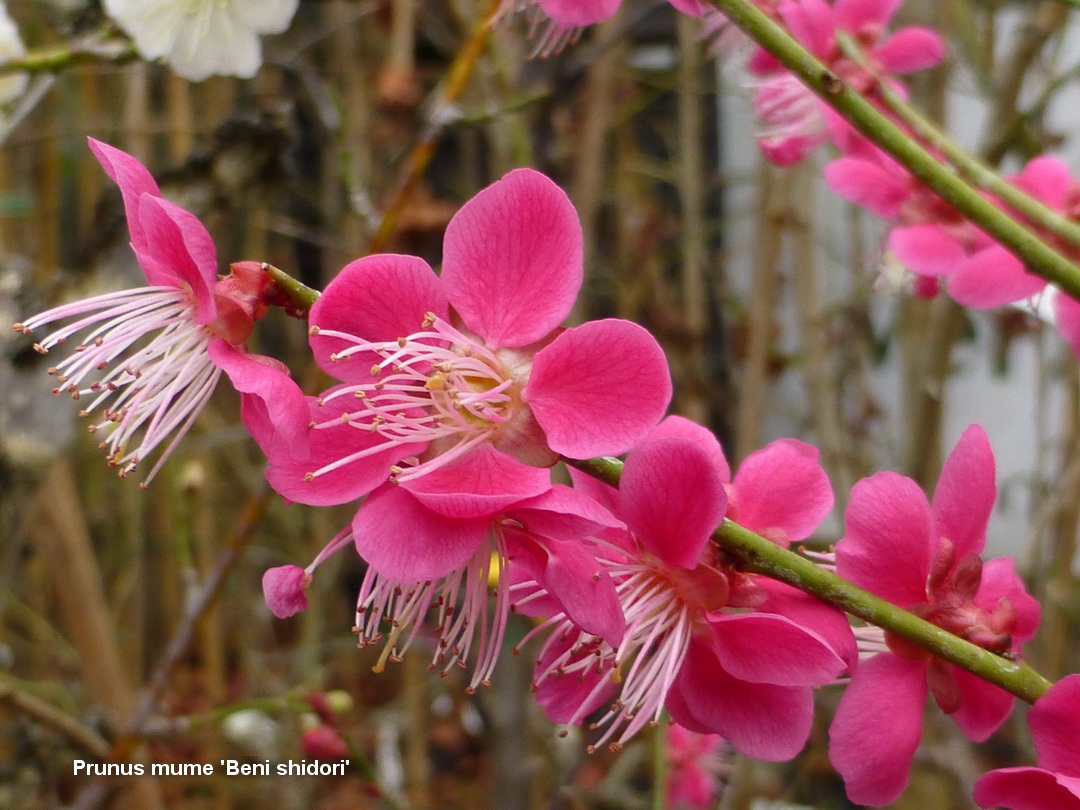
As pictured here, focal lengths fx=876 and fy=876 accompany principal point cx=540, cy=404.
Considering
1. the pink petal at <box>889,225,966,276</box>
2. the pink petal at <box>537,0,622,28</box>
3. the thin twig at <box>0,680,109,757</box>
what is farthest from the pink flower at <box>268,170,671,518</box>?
the thin twig at <box>0,680,109,757</box>

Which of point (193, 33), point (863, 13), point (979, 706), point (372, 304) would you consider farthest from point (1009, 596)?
point (193, 33)

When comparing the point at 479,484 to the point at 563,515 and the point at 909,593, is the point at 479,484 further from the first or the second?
the point at 909,593

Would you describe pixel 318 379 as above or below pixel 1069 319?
below

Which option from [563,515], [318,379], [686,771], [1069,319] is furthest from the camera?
[686,771]

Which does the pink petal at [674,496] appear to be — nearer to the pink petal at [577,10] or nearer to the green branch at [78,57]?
the pink petal at [577,10]

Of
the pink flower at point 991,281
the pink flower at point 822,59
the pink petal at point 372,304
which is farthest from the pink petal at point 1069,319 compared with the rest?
the pink petal at point 372,304

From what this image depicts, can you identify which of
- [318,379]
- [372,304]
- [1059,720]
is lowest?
[318,379]

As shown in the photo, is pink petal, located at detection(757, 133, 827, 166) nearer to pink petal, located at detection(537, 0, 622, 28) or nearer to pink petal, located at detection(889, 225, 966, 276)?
pink petal, located at detection(889, 225, 966, 276)
